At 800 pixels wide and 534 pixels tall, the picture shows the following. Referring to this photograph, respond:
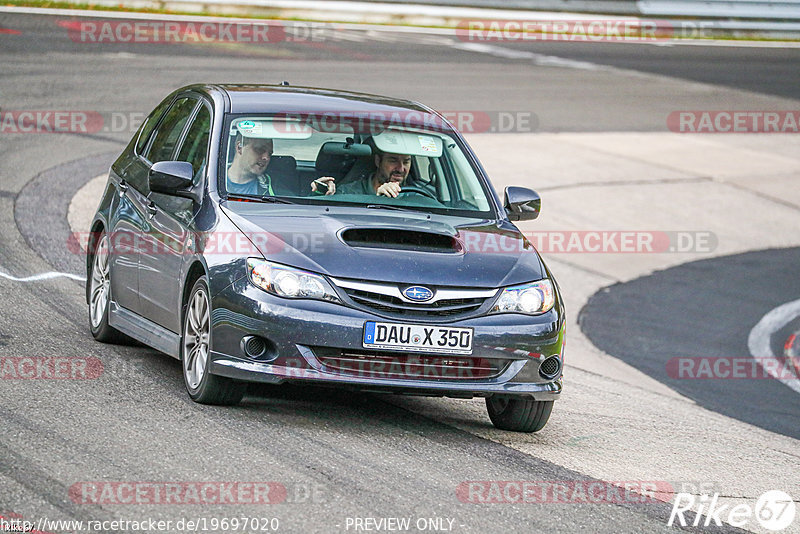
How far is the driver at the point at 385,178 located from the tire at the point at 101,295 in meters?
1.85

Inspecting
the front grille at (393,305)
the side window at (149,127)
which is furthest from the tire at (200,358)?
the side window at (149,127)

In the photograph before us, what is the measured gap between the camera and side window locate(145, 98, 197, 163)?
8.55 m

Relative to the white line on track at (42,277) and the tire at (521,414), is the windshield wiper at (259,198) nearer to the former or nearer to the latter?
the tire at (521,414)

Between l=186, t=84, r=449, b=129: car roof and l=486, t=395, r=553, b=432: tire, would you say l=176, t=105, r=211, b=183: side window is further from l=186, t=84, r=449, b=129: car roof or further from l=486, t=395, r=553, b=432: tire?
l=486, t=395, r=553, b=432: tire

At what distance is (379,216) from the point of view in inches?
294

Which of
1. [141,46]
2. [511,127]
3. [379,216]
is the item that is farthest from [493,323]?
[141,46]

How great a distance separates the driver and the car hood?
0.30 metres

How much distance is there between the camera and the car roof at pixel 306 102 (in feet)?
26.6

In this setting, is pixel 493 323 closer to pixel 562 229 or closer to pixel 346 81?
pixel 562 229

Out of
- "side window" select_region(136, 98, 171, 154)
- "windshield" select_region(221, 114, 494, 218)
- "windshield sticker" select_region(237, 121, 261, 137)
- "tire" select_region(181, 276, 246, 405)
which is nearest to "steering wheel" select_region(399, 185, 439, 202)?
"windshield" select_region(221, 114, 494, 218)

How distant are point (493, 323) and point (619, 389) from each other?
3.32 metres

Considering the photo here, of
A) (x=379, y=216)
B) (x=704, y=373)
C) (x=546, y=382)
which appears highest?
(x=379, y=216)

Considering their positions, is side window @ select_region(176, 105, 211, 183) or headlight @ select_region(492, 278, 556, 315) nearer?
headlight @ select_region(492, 278, 556, 315)

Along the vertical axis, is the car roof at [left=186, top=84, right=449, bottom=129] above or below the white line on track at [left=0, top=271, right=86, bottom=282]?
above
